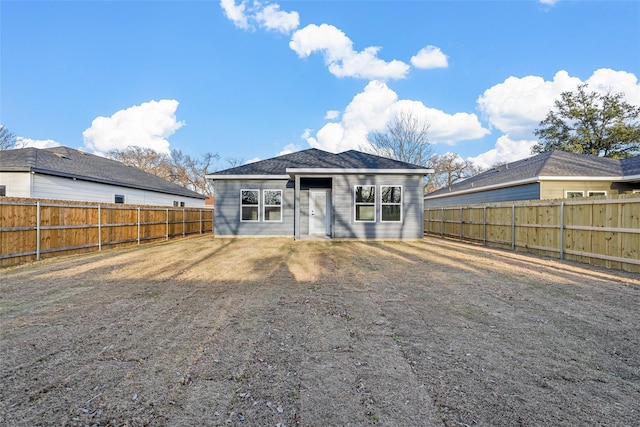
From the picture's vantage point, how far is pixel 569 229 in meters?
7.68

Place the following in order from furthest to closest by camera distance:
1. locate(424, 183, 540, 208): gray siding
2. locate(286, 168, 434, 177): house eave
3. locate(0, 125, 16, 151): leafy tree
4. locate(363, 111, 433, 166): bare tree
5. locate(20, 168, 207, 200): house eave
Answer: locate(363, 111, 433, 166): bare tree < locate(0, 125, 16, 151): leafy tree < locate(424, 183, 540, 208): gray siding < locate(286, 168, 434, 177): house eave < locate(20, 168, 207, 200): house eave

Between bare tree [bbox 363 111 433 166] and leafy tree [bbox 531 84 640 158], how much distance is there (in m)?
11.3

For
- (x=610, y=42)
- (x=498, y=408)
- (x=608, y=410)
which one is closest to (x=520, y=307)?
(x=608, y=410)

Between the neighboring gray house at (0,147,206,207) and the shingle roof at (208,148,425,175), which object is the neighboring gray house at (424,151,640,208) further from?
the neighboring gray house at (0,147,206,207)

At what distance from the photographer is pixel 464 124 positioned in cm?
3028

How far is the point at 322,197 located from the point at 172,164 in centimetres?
3451

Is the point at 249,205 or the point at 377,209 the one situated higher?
the point at 249,205

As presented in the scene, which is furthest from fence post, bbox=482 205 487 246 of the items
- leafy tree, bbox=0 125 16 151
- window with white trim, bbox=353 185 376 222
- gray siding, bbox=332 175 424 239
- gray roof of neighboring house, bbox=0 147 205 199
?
leafy tree, bbox=0 125 16 151

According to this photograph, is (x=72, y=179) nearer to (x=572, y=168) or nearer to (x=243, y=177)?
(x=243, y=177)

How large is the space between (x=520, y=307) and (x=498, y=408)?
2.64 meters

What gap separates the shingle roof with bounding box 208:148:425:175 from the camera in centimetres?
1221

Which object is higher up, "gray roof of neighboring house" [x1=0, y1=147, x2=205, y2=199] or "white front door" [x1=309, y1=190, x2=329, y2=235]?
"gray roof of neighboring house" [x1=0, y1=147, x2=205, y2=199]

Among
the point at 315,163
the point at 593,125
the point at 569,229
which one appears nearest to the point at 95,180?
the point at 315,163

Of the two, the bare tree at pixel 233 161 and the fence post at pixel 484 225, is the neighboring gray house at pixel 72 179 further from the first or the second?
the bare tree at pixel 233 161
